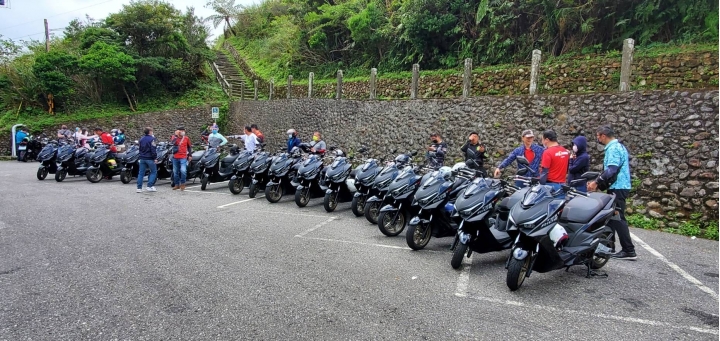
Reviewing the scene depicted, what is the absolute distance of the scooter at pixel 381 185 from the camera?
23.1ft

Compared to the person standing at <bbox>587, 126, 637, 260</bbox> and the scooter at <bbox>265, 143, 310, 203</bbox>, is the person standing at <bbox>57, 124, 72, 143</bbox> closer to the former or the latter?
the scooter at <bbox>265, 143, 310, 203</bbox>

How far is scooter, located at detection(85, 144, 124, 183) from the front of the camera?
12.0m

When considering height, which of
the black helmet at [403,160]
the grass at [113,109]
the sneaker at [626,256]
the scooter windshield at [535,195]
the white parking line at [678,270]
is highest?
the grass at [113,109]

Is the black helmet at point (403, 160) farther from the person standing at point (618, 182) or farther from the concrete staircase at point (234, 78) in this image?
the concrete staircase at point (234, 78)

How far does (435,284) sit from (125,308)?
2.90 meters

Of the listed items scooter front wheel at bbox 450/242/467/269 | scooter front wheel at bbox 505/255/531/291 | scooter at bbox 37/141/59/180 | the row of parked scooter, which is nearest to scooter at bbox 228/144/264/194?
the row of parked scooter

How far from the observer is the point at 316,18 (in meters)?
23.2

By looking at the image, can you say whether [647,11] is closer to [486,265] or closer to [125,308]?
[486,265]

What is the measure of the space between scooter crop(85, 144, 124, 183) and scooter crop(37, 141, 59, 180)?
116cm

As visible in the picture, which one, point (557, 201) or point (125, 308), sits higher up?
point (557, 201)

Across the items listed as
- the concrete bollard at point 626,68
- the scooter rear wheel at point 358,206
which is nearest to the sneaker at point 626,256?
the scooter rear wheel at point 358,206

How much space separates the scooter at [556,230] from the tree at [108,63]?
77.3 feet

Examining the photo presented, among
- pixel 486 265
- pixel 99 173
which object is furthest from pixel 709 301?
pixel 99 173

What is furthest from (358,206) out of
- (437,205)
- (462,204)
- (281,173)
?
(462,204)
